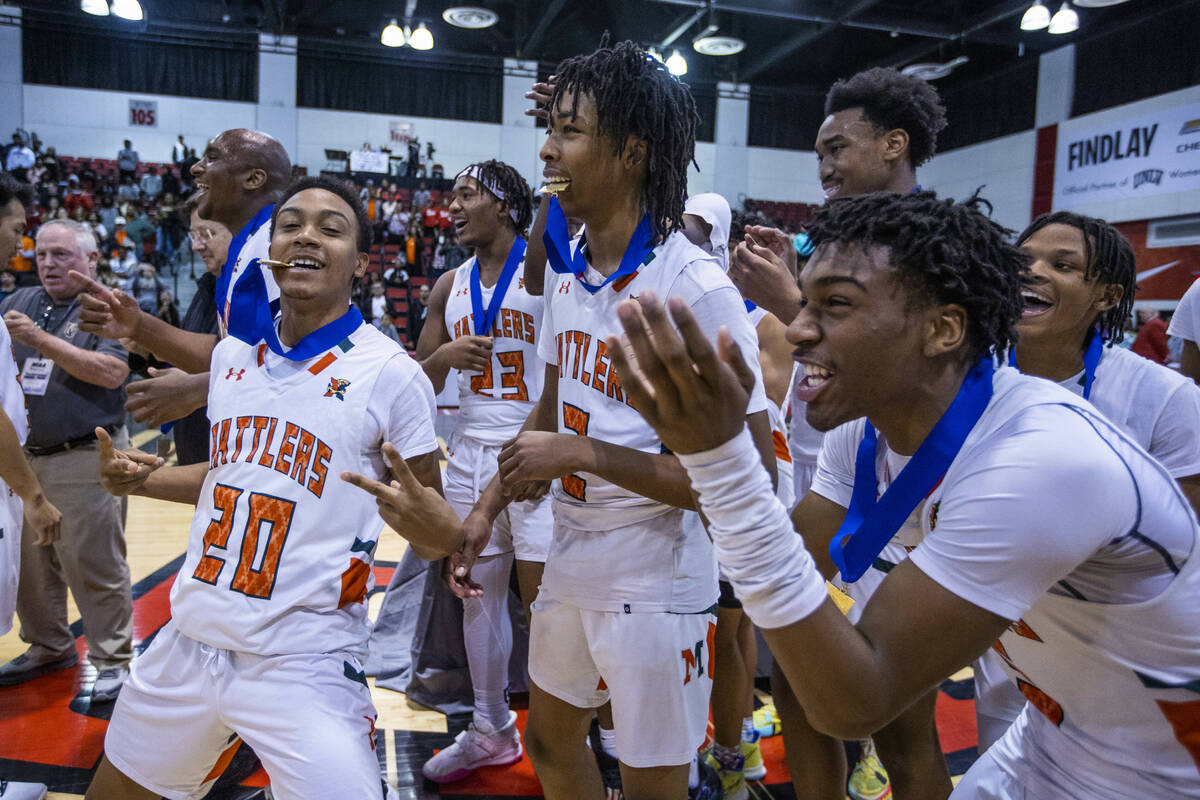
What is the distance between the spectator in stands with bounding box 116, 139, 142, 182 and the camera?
714 inches

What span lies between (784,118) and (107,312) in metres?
22.3

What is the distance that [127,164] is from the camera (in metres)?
18.3

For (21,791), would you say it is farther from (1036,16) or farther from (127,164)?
(127,164)

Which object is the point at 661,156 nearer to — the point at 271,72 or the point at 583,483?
the point at 583,483

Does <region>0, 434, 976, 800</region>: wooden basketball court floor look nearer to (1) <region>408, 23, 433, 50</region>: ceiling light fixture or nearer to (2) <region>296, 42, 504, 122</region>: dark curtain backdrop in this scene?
(1) <region>408, 23, 433, 50</region>: ceiling light fixture

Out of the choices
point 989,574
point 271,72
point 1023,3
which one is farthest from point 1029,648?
point 271,72

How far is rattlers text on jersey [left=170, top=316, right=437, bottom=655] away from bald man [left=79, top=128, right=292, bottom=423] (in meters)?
0.28

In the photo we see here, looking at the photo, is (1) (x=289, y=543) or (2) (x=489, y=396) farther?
(2) (x=489, y=396)

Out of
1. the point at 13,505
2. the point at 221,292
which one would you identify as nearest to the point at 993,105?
the point at 221,292

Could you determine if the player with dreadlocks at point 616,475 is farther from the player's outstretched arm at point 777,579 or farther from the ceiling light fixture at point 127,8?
the ceiling light fixture at point 127,8

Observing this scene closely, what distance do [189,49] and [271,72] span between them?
2.05 metres

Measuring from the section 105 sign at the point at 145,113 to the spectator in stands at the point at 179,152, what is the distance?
0.70 metres

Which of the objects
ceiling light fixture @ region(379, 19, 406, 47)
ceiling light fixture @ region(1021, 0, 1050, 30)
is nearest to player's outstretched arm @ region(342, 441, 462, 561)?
ceiling light fixture @ region(1021, 0, 1050, 30)

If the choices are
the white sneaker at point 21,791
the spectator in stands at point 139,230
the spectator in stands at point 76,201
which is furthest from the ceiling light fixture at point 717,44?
the white sneaker at point 21,791
